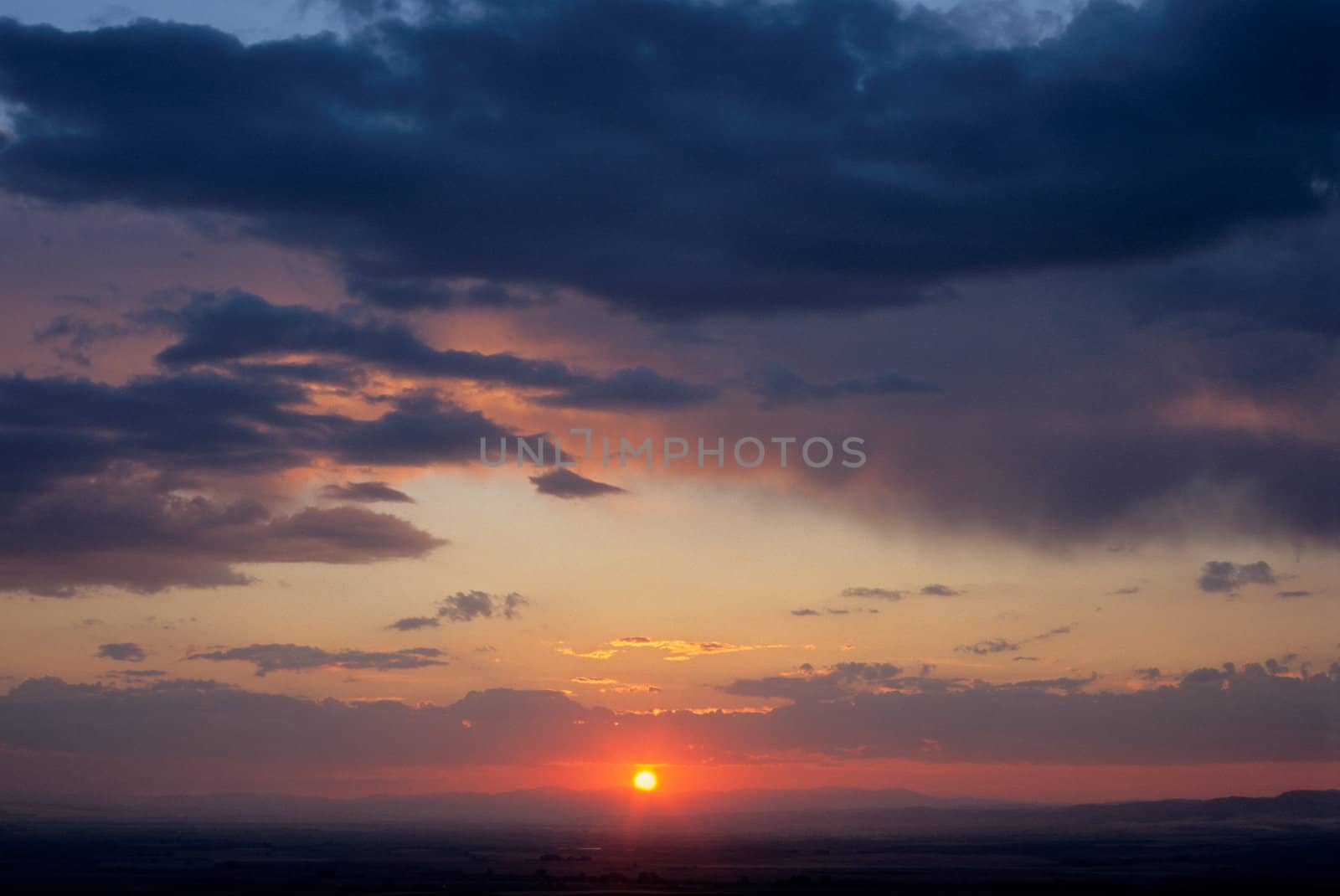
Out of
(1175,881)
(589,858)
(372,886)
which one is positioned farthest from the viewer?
(589,858)

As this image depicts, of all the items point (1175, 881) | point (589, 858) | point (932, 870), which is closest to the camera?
point (1175, 881)

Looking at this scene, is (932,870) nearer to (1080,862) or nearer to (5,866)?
(1080,862)

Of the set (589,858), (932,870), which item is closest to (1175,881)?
(932,870)

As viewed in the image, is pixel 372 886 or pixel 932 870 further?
pixel 932 870

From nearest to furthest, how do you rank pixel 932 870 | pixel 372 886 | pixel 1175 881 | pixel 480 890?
pixel 480 890 → pixel 372 886 → pixel 1175 881 → pixel 932 870

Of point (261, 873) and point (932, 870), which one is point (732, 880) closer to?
point (932, 870)

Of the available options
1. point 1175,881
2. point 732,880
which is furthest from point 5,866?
point 1175,881

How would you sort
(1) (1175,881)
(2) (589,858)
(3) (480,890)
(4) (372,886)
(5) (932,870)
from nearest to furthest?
(3) (480,890) → (4) (372,886) → (1) (1175,881) → (5) (932,870) → (2) (589,858)

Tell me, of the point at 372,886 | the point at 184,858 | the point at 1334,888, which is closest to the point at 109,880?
the point at 372,886

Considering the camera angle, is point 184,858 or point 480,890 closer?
point 480,890
